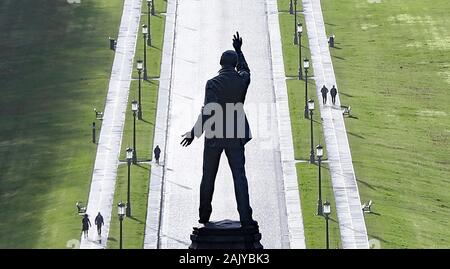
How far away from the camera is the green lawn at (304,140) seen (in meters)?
119

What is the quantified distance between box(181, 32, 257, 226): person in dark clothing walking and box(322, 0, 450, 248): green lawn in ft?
173

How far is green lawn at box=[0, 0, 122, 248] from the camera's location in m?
123

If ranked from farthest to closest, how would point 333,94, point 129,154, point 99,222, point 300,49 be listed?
point 300,49 < point 333,94 < point 129,154 < point 99,222

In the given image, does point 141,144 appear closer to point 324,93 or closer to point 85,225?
point 324,93

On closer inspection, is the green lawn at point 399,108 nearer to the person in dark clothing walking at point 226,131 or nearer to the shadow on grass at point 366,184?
the shadow on grass at point 366,184

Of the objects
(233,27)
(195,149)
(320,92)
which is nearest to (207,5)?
(233,27)

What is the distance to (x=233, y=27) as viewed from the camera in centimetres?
16838

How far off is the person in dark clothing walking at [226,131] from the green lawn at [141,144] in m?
49.9

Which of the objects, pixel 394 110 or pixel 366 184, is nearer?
pixel 366 184

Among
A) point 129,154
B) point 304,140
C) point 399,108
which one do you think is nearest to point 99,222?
point 129,154

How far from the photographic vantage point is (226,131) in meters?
63.2

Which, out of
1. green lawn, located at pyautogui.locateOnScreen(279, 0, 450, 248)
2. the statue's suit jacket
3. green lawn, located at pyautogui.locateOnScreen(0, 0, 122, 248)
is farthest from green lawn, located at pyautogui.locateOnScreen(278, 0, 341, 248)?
the statue's suit jacket

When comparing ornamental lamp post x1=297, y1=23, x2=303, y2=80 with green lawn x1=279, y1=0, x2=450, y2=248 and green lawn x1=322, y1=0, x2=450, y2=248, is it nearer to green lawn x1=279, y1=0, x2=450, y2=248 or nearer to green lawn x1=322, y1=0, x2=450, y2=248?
green lawn x1=279, y1=0, x2=450, y2=248

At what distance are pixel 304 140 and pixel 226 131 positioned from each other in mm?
75983
